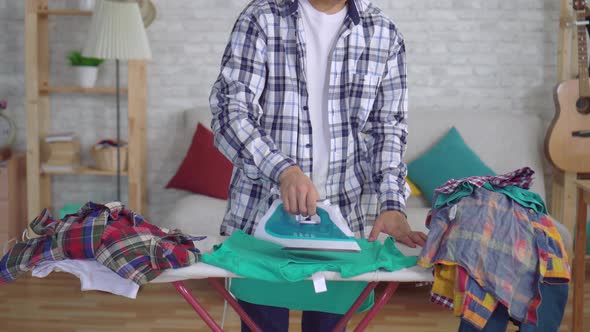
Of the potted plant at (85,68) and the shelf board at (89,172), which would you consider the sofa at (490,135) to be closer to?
the shelf board at (89,172)

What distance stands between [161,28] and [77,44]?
50 cm

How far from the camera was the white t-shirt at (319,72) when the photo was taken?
70.6 inches


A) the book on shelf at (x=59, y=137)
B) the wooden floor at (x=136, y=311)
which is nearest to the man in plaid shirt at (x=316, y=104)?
the wooden floor at (x=136, y=311)

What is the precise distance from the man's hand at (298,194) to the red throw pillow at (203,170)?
2.46 m

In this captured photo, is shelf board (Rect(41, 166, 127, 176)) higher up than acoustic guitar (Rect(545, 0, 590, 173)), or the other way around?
acoustic guitar (Rect(545, 0, 590, 173))

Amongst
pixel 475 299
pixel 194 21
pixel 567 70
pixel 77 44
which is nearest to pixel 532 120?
pixel 567 70

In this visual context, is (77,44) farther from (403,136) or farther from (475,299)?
(475,299)

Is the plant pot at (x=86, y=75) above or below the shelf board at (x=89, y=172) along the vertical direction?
A: above

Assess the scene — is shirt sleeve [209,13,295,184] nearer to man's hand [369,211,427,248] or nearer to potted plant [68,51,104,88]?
man's hand [369,211,427,248]

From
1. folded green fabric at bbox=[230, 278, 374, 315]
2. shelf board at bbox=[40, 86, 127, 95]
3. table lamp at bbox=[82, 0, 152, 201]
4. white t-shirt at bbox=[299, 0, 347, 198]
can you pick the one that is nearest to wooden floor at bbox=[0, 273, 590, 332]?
shelf board at bbox=[40, 86, 127, 95]

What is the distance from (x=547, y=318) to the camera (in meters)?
1.69

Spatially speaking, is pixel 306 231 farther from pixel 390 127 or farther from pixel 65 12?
pixel 65 12

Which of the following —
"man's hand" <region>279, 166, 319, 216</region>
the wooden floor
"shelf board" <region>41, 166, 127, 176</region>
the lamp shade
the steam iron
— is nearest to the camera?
"man's hand" <region>279, 166, 319, 216</region>

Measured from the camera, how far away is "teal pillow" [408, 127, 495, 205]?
4059mm
